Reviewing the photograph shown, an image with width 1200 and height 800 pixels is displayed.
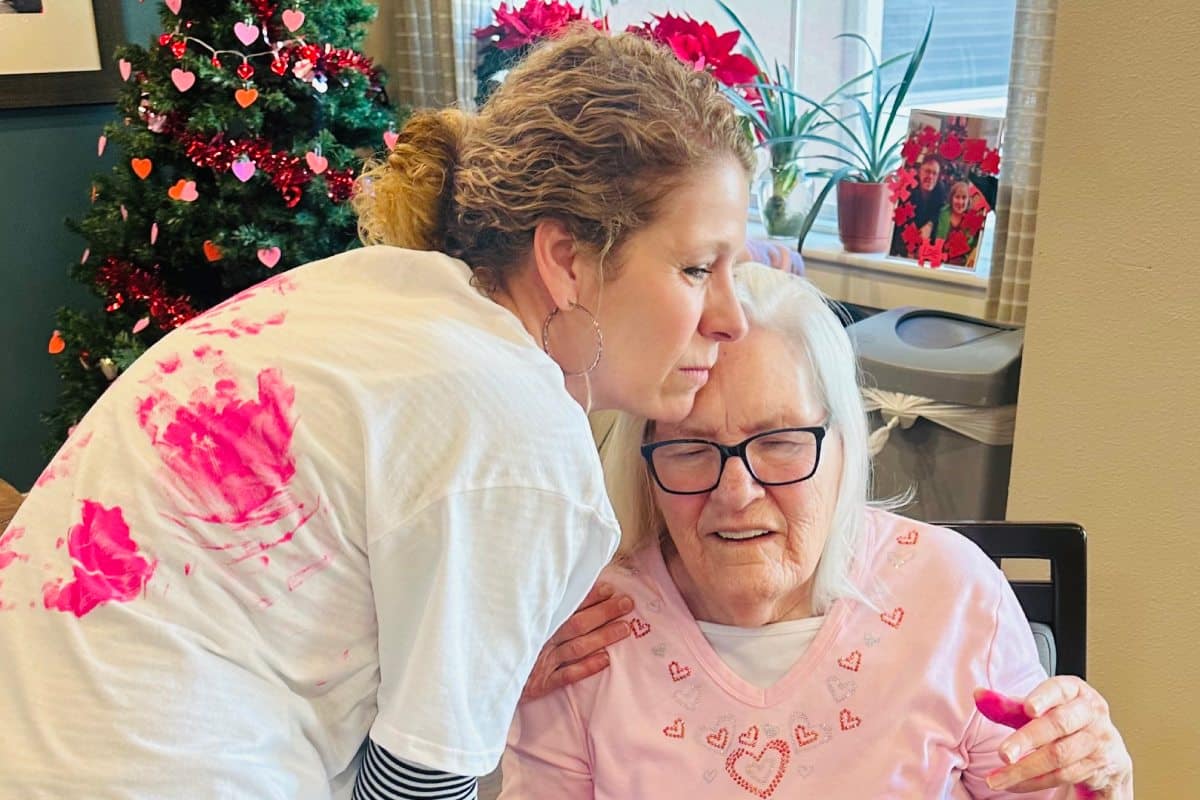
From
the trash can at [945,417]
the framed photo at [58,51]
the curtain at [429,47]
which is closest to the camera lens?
the trash can at [945,417]

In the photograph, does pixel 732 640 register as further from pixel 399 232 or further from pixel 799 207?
pixel 799 207

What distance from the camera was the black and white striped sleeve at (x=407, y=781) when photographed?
1.00 m

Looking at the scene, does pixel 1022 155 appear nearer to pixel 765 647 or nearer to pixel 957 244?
pixel 957 244

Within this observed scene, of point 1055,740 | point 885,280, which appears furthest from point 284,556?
point 885,280

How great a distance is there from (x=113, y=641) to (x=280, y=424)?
215 mm

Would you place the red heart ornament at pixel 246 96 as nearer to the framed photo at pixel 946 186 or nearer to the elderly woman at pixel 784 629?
the framed photo at pixel 946 186

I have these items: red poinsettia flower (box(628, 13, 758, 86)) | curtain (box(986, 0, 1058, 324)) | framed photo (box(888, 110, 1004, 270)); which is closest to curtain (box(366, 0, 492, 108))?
red poinsettia flower (box(628, 13, 758, 86))

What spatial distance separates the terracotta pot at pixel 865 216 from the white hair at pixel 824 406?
5.25ft

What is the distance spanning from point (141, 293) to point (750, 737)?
2220mm

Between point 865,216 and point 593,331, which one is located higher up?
point 593,331

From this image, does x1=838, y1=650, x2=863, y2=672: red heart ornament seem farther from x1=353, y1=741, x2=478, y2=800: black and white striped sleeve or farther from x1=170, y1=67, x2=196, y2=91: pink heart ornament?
x1=170, y1=67, x2=196, y2=91: pink heart ornament

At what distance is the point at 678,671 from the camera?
4.46 feet

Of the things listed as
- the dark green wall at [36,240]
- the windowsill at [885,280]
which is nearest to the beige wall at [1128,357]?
the windowsill at [885,280]

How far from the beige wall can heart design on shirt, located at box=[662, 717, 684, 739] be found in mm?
937
